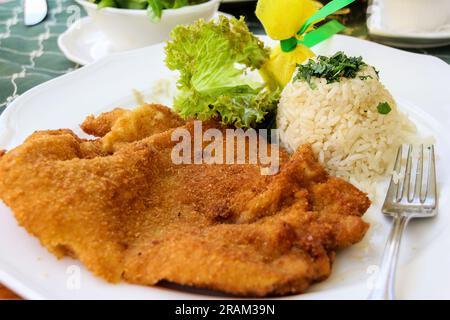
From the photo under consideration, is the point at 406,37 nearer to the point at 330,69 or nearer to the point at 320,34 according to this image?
the point at 320,34

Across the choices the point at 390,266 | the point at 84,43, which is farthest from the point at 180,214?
the point at 84,43

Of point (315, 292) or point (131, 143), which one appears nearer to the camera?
point (315, 292)

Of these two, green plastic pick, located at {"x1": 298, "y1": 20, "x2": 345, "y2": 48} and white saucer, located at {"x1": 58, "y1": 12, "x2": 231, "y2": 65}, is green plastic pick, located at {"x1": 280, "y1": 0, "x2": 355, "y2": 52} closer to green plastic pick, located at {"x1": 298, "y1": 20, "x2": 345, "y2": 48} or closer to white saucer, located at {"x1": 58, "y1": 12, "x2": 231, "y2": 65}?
green plastic pick, located at {"x1": 298, "y1": 20, "x2": 345, "y2": 48}

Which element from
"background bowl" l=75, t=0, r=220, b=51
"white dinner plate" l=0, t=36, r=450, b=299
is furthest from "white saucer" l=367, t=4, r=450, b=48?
"background bowl" l=75, t=0, r=220, b=51

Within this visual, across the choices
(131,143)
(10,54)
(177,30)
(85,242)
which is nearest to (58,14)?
(10,54)

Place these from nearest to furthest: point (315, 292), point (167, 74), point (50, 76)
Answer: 1. point (315, 292)
2. point (167, 74)
3. point (50, 76)

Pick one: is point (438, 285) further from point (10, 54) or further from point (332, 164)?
point (10, 54)
